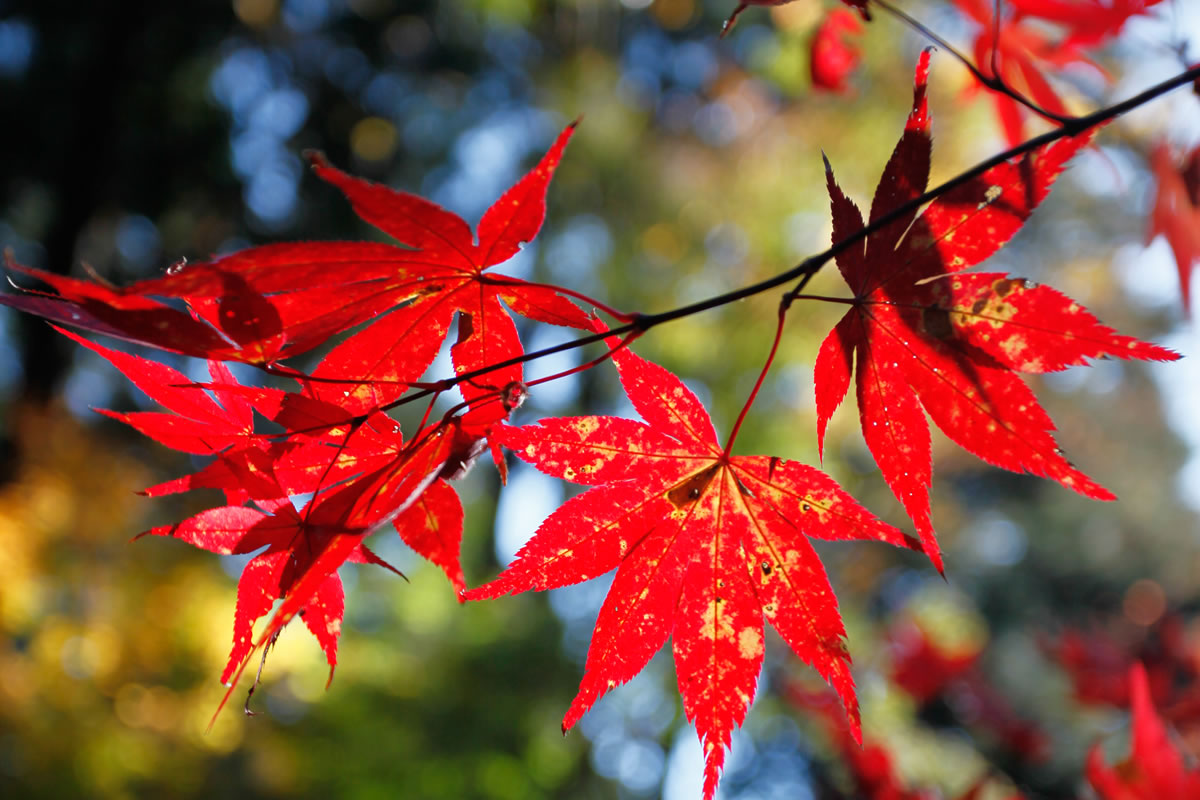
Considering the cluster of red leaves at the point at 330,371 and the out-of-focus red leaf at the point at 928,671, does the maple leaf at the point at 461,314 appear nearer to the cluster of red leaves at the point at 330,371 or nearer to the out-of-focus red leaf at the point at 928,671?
the cluster of red leaves at the point at 330,371

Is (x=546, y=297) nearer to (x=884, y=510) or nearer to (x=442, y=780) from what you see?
(x=442, y=780)

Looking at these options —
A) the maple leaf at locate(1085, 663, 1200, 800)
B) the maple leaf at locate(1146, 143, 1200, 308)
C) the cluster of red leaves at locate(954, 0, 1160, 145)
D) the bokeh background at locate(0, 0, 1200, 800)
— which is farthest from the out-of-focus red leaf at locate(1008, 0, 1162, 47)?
the bokeh background at locate(0, 0, 1200, 800)

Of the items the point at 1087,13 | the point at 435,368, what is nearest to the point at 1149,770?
the point at 1087,13

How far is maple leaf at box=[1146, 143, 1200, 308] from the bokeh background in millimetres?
1481

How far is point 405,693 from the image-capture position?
10.8 feet

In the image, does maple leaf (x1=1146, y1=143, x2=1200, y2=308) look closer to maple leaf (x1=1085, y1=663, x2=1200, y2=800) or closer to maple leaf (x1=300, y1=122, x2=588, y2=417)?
maple leaf (x1=1085, y1=663, x2=1200, y2=800)

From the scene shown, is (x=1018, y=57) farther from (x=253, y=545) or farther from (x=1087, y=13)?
(x=253, y=545)

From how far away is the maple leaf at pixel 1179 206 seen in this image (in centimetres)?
57

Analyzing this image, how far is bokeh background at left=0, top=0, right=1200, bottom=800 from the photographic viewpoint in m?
2.87

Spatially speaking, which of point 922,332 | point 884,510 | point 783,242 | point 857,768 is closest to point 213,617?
point 857,768

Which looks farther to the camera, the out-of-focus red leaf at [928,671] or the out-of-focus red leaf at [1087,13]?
the out-of-focus red leaf at [928,671]

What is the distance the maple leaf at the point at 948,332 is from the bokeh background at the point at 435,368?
64.7 inches

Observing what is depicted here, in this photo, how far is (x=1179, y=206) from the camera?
22.6 inches

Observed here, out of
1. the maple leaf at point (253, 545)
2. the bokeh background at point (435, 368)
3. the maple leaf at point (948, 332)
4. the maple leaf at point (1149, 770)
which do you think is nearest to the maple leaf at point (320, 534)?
the maple leaf at point (253, 545)
